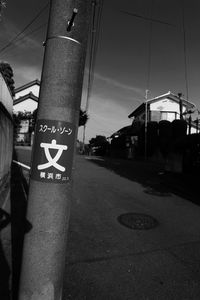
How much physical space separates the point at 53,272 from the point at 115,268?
1832 mm

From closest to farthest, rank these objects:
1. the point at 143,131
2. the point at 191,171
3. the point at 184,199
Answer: the point at 184,199, the point at 191,171, the point at 143,131

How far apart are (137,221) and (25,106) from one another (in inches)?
1277

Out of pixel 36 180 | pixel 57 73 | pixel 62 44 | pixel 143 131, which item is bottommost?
pixel 36 180

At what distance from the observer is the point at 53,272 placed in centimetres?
237

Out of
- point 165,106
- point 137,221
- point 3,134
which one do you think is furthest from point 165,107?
point 137,221

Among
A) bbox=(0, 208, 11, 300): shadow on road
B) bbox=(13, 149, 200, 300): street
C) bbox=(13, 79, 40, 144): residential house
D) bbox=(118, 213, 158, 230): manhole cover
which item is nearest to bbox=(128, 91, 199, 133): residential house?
bbox=(13, 79, 40, 144): residential house

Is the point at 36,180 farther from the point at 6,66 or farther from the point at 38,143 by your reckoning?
the point at 6,66

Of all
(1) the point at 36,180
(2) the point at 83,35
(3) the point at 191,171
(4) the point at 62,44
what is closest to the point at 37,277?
(1) the point at 36,180

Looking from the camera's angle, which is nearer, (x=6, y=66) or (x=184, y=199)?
(x=184, y=199)

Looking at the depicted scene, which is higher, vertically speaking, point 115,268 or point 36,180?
point 36,180

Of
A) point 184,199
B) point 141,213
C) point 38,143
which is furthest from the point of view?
point 184,199

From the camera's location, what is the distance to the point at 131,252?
179 inches

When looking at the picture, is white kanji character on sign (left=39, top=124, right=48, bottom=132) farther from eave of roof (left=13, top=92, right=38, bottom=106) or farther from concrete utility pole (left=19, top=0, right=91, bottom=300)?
eave of roof (left=13, top=92, right=38, bottom=106)

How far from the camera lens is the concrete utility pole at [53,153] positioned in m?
2.28
